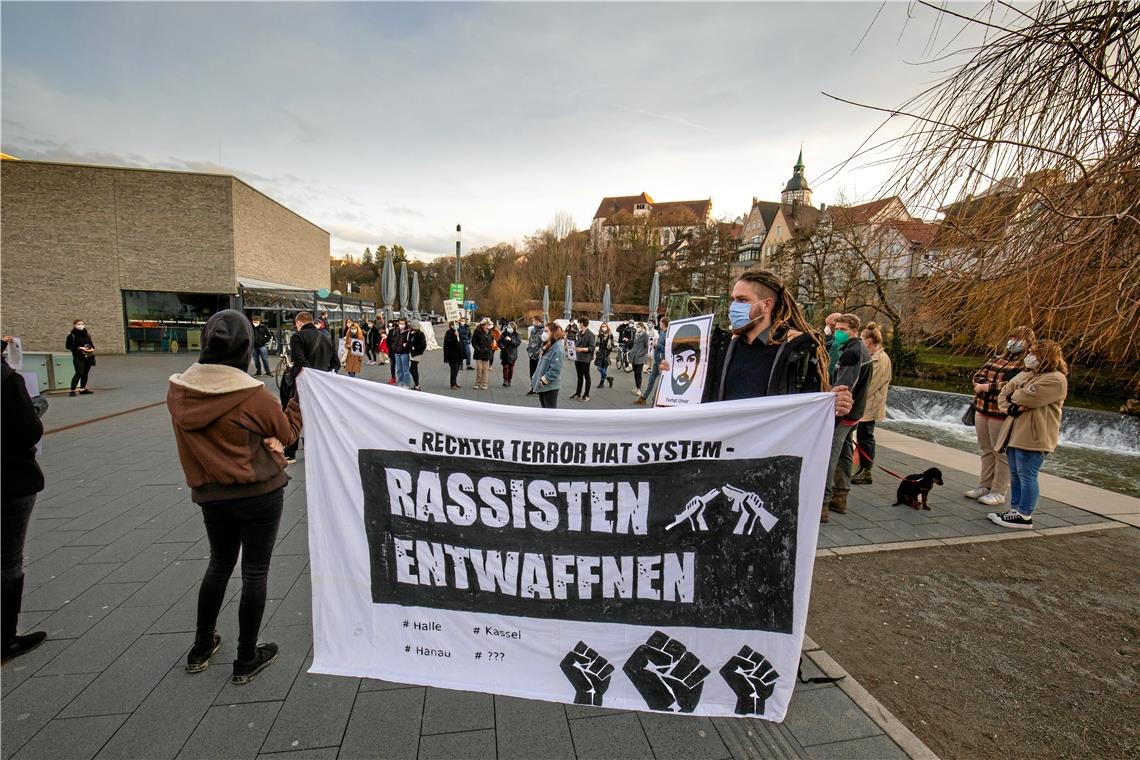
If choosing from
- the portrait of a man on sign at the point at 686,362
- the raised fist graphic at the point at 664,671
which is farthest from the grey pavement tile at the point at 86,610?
the portrait of a man on sign at the point at 686,362

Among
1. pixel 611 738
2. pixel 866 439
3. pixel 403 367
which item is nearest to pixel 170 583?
pixel 611 738

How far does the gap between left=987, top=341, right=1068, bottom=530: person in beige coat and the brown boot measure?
156cm

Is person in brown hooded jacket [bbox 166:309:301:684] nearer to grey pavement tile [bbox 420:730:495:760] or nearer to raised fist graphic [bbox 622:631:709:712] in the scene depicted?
grey pavement tile [bbox 420:730:495:760]

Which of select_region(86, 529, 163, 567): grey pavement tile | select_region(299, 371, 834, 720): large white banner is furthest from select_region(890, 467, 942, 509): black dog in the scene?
select_region(86, 529, 163, 567): grey pavement tile

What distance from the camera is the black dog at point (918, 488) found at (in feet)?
17.9

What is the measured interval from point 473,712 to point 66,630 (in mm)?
2645

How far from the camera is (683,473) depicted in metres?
2.40

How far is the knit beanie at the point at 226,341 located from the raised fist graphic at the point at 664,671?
95.4 inches

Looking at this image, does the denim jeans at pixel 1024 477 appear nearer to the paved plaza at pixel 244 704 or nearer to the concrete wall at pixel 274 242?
the paved plaza at pixel 244 704

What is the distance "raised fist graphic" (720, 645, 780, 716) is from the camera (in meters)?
2.39

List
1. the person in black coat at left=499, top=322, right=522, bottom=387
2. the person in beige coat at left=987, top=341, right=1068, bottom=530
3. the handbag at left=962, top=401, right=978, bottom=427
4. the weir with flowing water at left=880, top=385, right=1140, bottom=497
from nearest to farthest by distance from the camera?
the person in beige coat at left=987, top=341, right=1068, bottom=530 < the handbag at left=962, top=401, right=978, bottom=427 < the weir with flowing water at left=880, top=385, right=1140, bottom=497 < the person in black coat at left=499, top=322, right=522, bottom=387

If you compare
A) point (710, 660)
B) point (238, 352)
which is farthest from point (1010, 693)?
point (238, 352)

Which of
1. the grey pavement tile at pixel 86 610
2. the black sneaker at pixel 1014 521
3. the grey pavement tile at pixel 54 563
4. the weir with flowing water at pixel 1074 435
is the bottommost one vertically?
the weir with flowing water at pixel 1074 435

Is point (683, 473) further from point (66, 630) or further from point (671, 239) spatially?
point (671, 239)
